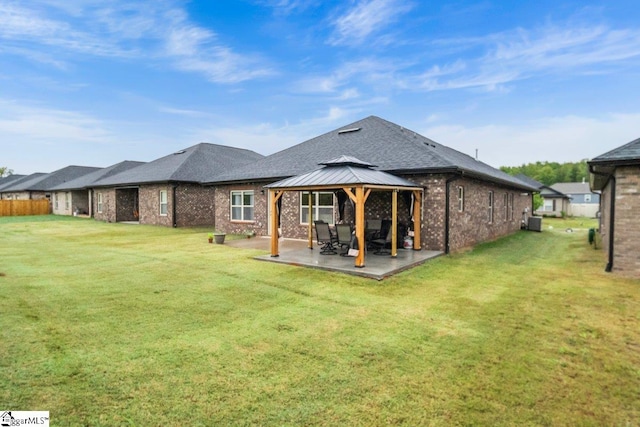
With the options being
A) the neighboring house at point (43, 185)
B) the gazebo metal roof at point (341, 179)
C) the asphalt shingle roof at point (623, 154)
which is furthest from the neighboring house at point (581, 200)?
the neighboring house at point (43, 185)

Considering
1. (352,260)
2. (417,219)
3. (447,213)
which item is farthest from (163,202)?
(447,213)

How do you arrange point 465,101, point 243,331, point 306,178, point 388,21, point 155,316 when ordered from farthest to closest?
point 465,101, point 388,21, point 306,178, point 155,316, point 243,331

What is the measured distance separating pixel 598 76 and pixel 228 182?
61.0 ft

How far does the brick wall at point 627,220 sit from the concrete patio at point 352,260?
4.26 metres

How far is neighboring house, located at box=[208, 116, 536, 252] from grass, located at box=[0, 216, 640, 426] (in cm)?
380

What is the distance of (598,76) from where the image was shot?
16.5 meters

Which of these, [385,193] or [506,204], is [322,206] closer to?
[385,193]

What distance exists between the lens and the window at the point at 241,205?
16391mm

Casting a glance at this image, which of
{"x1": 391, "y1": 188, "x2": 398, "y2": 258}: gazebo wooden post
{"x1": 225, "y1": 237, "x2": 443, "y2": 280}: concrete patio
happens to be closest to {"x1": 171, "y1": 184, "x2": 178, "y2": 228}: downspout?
{"x1": 225, "y1": 237, "x2": 443, "y2": 280}: concrete patio

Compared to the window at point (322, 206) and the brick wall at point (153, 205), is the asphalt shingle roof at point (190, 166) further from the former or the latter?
the window at point (322, 206)

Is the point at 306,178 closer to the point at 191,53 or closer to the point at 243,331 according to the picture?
the point at 243,331

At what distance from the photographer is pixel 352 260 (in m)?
9.41

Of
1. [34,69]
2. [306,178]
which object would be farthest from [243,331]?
[34,69]

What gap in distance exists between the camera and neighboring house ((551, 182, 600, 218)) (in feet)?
138
